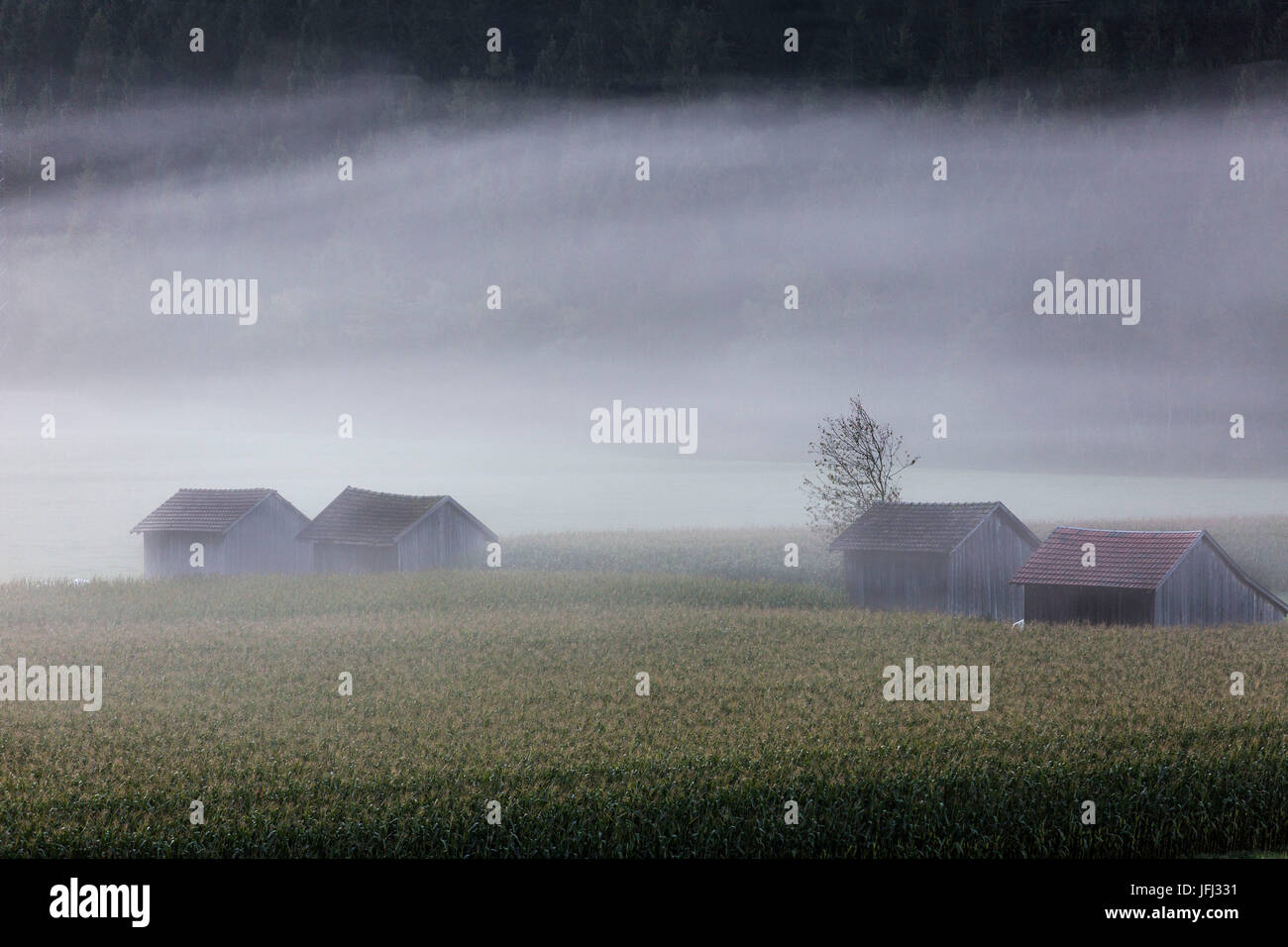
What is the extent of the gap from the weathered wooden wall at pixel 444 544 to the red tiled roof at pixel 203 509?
23.8 feet

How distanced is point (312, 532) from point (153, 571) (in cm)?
690

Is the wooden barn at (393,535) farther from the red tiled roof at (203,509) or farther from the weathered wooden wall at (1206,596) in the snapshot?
the weathered wooden wall at (1206,596)

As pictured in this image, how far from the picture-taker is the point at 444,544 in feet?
168

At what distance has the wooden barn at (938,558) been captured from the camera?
4200 cm

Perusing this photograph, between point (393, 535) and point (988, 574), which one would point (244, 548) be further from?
point (988, 574)

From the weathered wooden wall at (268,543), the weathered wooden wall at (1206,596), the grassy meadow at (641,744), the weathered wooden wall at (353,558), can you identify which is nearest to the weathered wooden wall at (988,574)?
the weathered wooden wall at (1206,596)

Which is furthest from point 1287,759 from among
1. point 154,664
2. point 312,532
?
point 312,532
